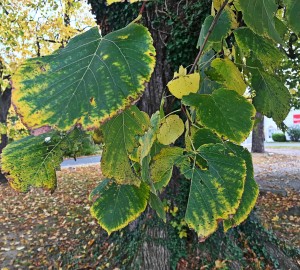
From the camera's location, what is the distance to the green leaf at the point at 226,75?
2.38 feet

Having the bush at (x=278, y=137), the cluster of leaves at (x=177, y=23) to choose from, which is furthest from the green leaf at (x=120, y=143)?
the bush at (x=278, y=137)

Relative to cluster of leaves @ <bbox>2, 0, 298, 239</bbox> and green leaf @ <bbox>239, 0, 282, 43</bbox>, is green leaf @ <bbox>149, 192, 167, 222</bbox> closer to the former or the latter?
cluster of leaves @ <bbox>2, 0, 298, 239</bbox>

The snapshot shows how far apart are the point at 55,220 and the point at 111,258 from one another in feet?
9.03

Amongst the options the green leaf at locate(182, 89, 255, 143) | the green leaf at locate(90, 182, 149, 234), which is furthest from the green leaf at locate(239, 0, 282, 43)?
the green leaf at locate(90, 182, 149, 234)

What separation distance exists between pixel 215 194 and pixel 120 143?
18 centimetres

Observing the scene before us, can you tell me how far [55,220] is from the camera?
605cm

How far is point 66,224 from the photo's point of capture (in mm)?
5625

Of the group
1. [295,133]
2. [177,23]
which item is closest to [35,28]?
[177,23]

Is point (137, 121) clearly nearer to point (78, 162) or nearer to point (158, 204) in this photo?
point (158, 204)

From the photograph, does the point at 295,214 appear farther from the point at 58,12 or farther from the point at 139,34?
the point at 58,12

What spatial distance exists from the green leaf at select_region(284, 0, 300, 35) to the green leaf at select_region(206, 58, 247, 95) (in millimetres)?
149

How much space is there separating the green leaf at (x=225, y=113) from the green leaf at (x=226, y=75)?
11cm

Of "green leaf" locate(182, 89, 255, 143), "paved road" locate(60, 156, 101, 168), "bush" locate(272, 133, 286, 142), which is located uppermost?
"green leaf" locate(182, 89, 255, 143)

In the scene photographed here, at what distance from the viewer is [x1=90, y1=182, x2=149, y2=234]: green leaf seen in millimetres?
609
